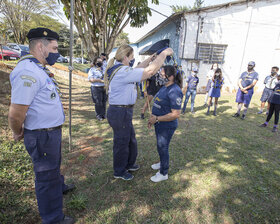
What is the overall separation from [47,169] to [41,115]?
0.62 metres

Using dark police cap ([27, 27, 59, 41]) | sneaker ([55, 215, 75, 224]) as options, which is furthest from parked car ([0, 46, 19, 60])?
sneaker ([55, 215, 75, 224])

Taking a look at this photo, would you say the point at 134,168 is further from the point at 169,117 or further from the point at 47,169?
the point at 47,169

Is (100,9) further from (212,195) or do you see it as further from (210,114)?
(212,195)

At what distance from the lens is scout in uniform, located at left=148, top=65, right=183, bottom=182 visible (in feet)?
8.03

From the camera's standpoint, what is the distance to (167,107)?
2592 mm

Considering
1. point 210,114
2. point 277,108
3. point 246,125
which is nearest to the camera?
point 277,108

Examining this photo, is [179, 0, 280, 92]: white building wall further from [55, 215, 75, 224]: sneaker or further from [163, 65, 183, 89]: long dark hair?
[55, 215, 75, 224]: sneaker

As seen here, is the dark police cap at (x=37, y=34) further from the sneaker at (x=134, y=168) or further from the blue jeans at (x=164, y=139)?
the sneaker at (x=134, y=168)

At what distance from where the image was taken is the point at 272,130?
559 centimetres

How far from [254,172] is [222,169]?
608 millimetres

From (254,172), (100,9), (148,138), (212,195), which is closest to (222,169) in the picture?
(254,172)

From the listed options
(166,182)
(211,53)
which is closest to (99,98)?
(166,182)

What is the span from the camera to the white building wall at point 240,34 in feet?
35.6

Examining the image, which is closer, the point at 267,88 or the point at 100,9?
the point at 267,88
